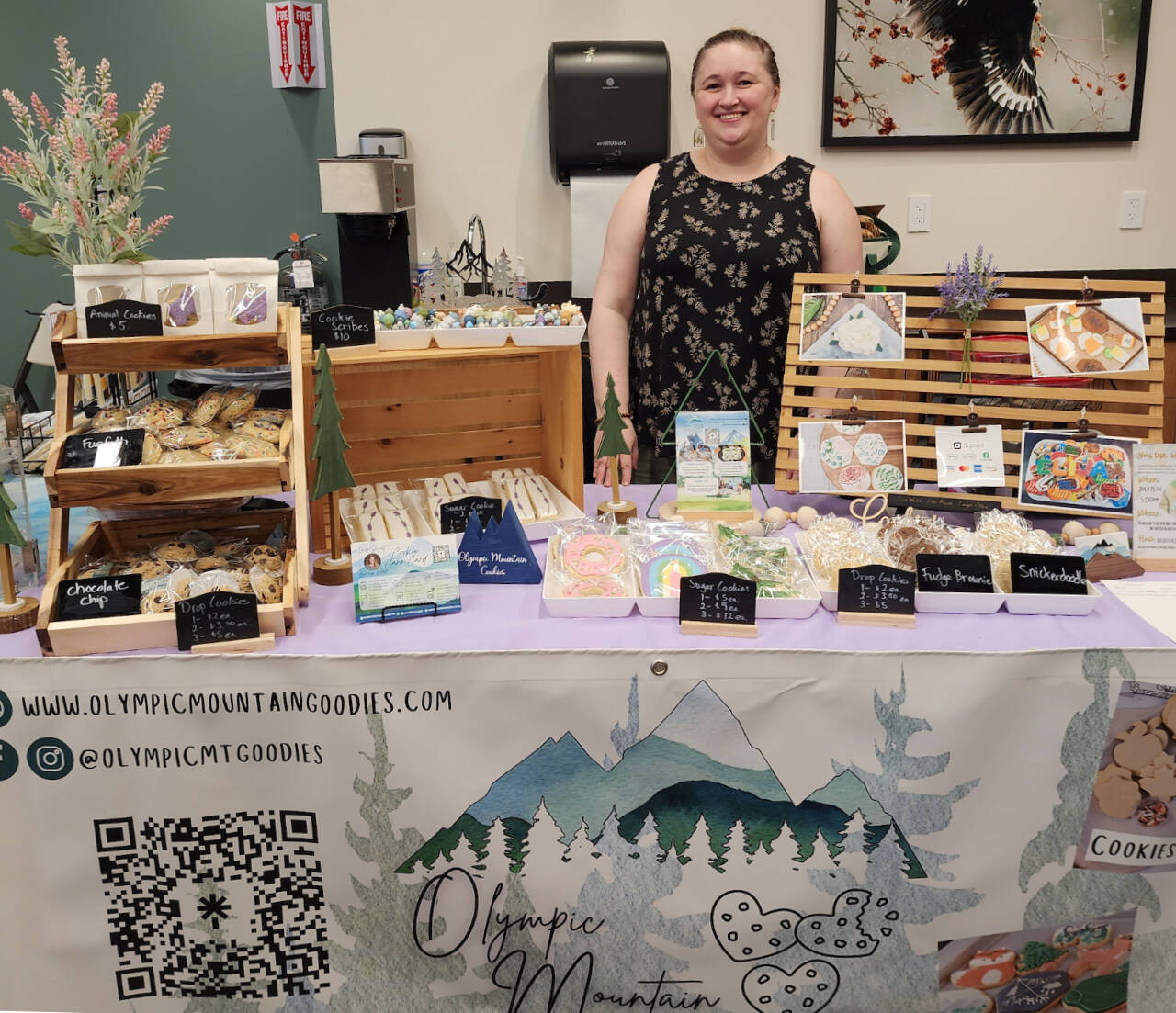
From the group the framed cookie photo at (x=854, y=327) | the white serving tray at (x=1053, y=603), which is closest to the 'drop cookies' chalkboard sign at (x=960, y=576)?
the white serving tray at (x=1053, y=603)

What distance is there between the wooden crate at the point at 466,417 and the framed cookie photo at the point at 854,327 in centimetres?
48

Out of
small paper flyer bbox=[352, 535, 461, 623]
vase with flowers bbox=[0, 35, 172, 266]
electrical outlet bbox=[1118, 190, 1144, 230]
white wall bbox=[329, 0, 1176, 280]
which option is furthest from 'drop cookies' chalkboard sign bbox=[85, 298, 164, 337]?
electrical outlet bbox=[1118, 190, 1144, 230]

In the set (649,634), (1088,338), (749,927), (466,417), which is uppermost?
(1088,338)

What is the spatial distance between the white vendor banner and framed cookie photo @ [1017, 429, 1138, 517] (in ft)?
1.41

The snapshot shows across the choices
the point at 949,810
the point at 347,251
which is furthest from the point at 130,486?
the point at 347,251

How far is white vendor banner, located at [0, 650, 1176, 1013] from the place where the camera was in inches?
57.3

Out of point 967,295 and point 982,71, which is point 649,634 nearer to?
point 967,295

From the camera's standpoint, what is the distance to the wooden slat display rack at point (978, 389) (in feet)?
6.09

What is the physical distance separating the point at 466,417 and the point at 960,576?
114 centimetres

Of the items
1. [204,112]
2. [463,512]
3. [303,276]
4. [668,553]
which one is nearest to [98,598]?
[463,512]

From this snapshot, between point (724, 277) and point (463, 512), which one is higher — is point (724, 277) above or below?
above

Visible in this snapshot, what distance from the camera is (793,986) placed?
4.99 ft

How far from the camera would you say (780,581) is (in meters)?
1.62

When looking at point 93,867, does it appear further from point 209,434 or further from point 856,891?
point 856,891
